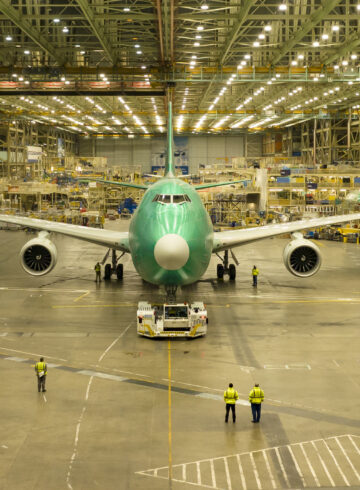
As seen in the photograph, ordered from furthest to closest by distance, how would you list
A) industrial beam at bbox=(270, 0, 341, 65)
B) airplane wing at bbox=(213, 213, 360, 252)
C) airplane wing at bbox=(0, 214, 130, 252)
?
industrial beam at bbox=(270, 0, 341, 65)
airplane wing at bbox=(213, 213, 360, 252)
airplane wing at bbox=(0, 214, 130, 252)

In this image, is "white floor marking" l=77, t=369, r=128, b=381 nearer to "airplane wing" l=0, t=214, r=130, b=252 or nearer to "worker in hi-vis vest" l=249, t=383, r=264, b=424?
"worker in hi-vis vest" l=249, t=383, r=264, b=424

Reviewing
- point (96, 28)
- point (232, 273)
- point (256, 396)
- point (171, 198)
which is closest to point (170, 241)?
point (171, 198)

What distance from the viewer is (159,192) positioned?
2708 centimetres

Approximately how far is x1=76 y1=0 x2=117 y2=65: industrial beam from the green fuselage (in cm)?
1230

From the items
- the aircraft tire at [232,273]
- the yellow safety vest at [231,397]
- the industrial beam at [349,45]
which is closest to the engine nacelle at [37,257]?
the aircraft tire at [232,273]

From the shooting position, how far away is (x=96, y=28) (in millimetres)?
38281

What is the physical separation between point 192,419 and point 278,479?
3637mm

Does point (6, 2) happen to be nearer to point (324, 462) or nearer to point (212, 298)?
point (212, 298)

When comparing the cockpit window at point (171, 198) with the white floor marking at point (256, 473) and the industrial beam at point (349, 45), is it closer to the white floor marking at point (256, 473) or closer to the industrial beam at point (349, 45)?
the white floor marking at point (256, 473)

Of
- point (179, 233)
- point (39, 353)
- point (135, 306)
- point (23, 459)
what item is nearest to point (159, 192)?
point (179, 233)

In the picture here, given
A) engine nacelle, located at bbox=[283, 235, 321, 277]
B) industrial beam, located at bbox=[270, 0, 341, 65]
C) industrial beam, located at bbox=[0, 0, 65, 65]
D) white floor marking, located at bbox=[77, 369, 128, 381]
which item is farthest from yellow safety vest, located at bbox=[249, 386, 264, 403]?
industrial beam, located at bbox=[0, 0, 65, 65]

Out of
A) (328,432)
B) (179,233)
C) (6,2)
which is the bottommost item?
(328,432)

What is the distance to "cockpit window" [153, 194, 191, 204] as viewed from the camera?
86.3ft

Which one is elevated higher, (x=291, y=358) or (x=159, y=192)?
(x=159, y=192)
